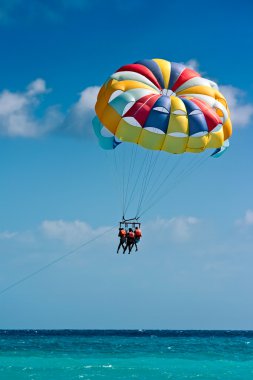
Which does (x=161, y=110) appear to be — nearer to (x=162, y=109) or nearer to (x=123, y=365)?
(x=162, y=109)

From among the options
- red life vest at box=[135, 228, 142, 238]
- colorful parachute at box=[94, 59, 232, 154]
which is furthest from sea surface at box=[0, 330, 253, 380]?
colorful parachute at box=[94, 59, 232, 154]

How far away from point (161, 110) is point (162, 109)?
1.8 inches

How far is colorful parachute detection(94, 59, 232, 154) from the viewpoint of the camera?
843 inches

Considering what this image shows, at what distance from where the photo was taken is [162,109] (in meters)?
21.3

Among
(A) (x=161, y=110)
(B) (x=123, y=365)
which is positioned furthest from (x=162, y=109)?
(B) (x=123, y=365)

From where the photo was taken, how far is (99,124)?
2306cm

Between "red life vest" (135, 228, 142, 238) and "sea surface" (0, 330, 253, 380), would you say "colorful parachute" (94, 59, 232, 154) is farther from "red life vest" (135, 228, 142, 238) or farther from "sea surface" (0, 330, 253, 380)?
"sea surface" (0, 330, 253, 380)

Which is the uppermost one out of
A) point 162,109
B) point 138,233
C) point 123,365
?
point 162,109

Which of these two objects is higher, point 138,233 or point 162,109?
point 162,109

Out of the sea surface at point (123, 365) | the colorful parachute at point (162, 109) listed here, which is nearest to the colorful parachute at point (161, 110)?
the colorful parachute at point (162, 109)

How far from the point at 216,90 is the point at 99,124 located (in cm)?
428

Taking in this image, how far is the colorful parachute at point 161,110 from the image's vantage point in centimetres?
2141

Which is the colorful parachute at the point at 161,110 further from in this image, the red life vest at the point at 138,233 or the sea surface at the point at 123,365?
the sea surface at the point at 123,365

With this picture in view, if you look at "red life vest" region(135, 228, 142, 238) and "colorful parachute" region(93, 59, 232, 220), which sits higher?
"colorful parachute" region(93, 59, 232, 220)
